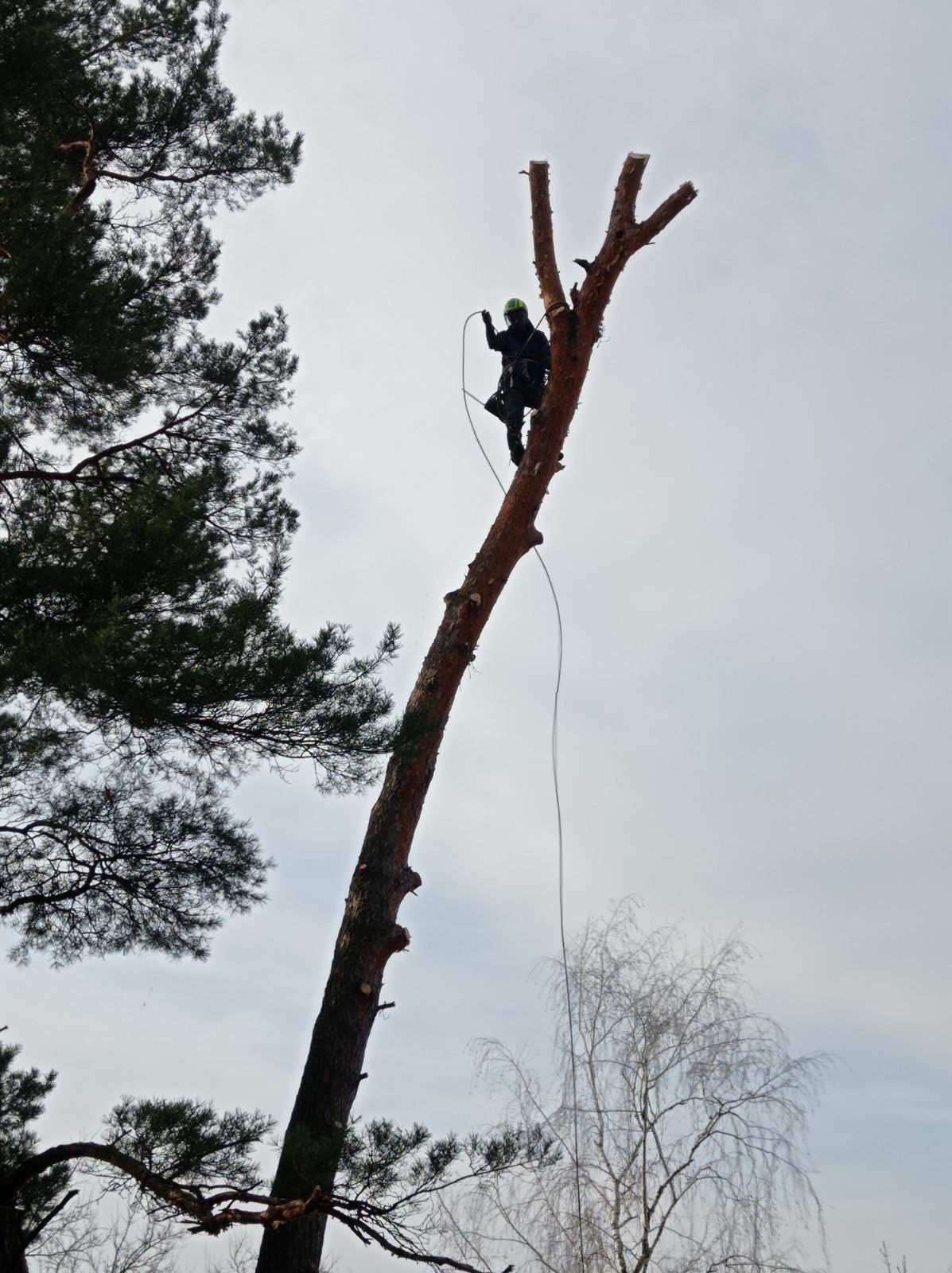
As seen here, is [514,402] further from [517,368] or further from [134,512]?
[134,512]

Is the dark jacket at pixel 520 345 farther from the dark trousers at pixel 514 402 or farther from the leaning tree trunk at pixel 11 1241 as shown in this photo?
the leaning tree trunk at pixel 11 1241

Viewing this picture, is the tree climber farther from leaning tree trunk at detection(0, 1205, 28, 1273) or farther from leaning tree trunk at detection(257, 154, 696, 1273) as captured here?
leaning tree trunk at detection(0, 1205, 28, 1273)

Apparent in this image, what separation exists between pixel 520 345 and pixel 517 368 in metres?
0.18

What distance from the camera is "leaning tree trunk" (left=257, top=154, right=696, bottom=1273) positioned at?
13.2 ft

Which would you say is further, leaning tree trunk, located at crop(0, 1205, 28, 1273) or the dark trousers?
the dark trousers

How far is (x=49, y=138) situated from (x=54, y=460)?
1574 millimetres

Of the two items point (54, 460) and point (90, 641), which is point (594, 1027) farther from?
point (90, 641)

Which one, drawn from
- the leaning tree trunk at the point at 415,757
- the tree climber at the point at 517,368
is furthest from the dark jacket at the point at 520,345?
the leaning tree trunk at the point at 415,757

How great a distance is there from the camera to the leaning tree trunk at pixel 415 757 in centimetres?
403

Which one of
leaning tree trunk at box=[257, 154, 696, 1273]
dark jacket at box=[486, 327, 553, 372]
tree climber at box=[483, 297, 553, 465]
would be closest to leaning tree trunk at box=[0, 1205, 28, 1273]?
leaning tree trunk at box=[257, 154, 696, 1273]

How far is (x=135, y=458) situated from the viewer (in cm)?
573

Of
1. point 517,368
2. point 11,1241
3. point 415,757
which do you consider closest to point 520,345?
point 517,368

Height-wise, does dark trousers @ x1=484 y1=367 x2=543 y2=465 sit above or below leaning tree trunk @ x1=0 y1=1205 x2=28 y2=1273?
above

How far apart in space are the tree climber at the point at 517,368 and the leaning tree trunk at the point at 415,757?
1.46ft
